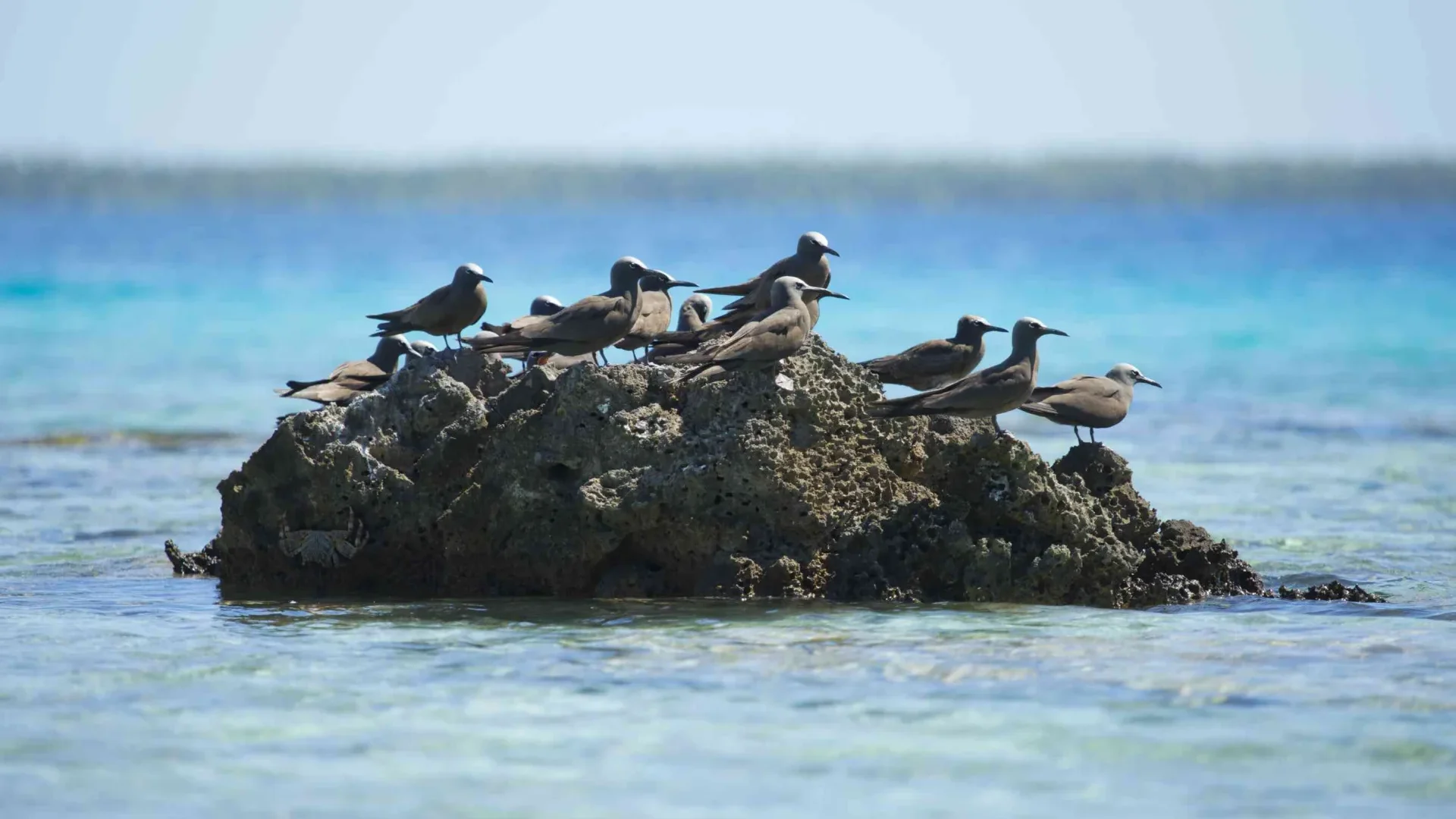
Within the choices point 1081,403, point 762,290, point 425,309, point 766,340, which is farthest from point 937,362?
point 425,309

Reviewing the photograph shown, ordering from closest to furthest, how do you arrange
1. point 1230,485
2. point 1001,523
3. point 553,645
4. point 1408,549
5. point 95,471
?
1. point 553,645
2. point 1001,523
3. point 1408,549
4. point 1230,485
5. point 95,471

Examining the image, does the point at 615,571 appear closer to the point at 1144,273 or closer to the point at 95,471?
the point at 95,471

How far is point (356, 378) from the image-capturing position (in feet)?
36.2

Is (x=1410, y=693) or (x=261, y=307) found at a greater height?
(x=261, y=307)

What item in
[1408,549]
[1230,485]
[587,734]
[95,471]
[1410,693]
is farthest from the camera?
[95,471]

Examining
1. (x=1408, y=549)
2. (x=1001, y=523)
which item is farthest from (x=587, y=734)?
(x=1408, y=549)

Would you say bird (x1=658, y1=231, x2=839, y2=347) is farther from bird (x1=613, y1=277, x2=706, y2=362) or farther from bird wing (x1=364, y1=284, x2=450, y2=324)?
bird wing (x1=364, y1=284, x2=450, y2=324)

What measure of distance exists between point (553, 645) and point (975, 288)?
146ft

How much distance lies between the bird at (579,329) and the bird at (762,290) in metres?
0.39

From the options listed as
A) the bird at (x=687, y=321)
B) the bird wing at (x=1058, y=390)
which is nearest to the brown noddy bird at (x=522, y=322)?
the bird at (x=687, y=321)

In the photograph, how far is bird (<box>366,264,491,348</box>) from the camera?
10.8 meters

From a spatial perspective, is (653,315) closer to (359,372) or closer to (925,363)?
(925,363)

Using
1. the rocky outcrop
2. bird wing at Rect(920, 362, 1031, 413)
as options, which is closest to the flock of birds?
bird wing at Rect(920, 362, 1031, 413)

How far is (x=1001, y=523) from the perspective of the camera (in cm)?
Result: 964
